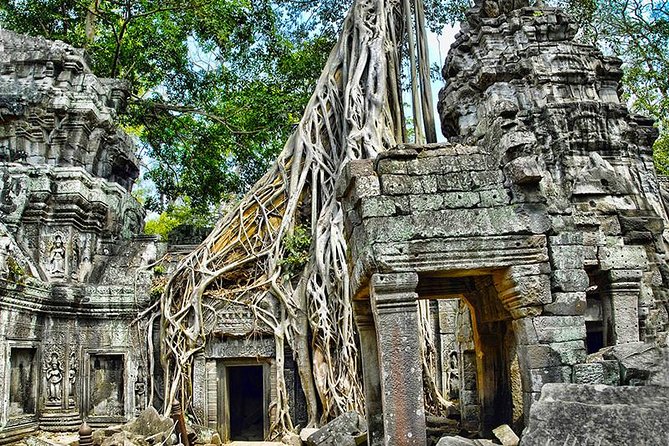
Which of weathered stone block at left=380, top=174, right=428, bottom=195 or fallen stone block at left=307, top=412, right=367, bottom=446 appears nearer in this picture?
weathered stone block at left=380, top=174, right=428, bottom=195

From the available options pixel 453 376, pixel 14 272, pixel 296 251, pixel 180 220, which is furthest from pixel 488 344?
pixel 180 220

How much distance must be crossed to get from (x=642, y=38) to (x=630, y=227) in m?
10.3

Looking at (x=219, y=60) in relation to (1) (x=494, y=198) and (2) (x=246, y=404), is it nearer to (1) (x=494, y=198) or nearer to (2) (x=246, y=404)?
(2) (x=246, y=404)

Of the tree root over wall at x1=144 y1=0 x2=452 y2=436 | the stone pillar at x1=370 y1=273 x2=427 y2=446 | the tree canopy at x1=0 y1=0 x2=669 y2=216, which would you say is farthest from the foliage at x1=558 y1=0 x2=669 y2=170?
the stone pillar at x1=370 y1=273 x2=427 y2=446

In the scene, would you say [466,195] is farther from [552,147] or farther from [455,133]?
[455,133]

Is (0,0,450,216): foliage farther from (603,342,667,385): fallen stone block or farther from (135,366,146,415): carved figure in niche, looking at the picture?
(603,342,667,385): fallen stone block

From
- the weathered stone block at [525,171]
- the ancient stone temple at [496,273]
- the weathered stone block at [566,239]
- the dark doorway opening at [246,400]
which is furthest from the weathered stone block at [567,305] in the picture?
the dark doorway opening at [246,400]

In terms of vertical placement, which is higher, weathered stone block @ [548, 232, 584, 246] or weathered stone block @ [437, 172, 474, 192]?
weathered stone block @ [437, 172, 474, 192]

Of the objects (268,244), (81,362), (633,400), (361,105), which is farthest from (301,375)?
(633,400)

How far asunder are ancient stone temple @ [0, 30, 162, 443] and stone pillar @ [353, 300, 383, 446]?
5.03 m

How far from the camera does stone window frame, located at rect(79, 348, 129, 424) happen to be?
368 inches

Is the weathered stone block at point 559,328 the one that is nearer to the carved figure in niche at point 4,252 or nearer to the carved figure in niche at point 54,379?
the carved figure in niche at point 4,252

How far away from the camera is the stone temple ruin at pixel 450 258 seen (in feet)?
14.7

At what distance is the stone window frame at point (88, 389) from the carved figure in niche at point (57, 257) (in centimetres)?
127
